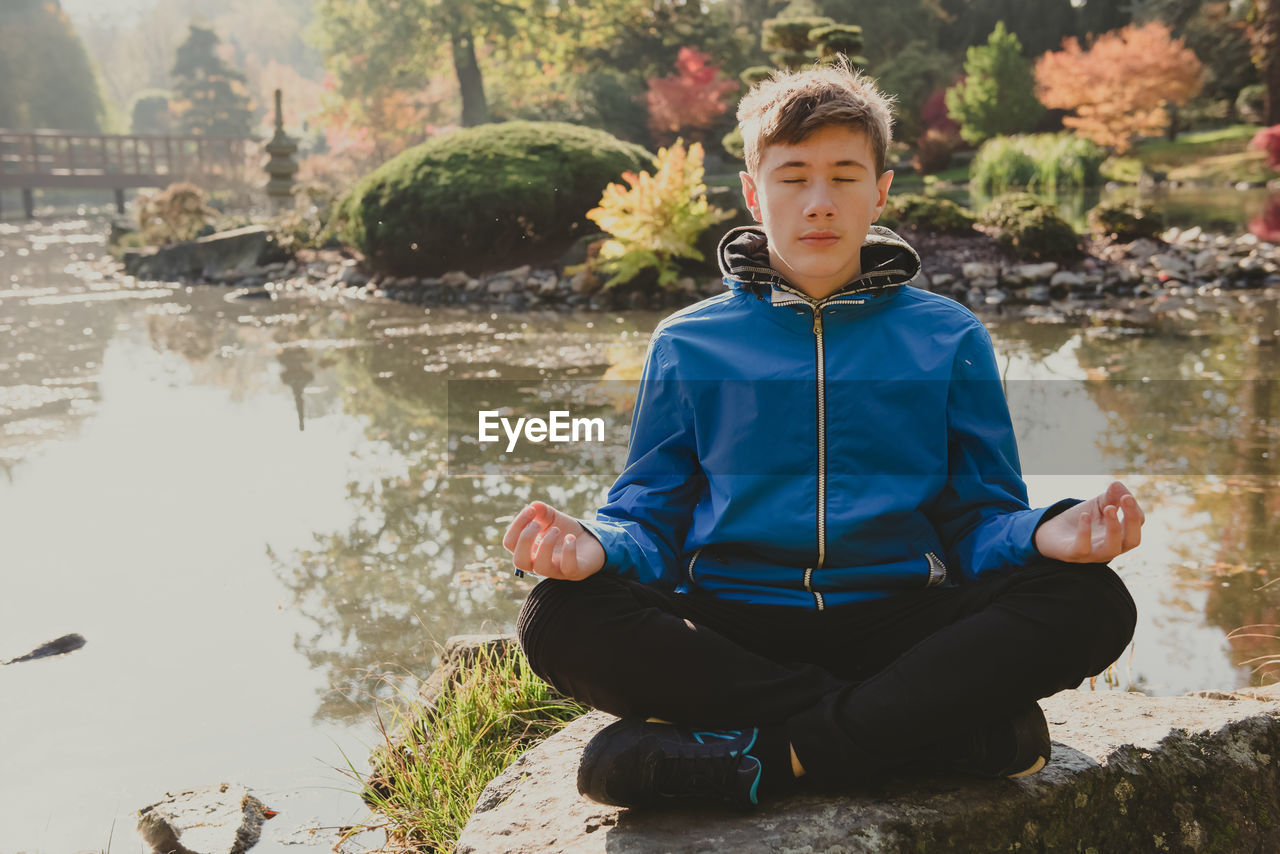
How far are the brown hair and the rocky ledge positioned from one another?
659cm

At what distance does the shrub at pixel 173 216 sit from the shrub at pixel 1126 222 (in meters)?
11.0

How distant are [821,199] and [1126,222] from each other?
9376 millimetres

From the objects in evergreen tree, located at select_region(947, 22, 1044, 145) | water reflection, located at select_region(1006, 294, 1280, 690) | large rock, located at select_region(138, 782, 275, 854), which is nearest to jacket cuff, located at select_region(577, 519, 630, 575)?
large rock, located at select_region(138, 782, 275, 854)

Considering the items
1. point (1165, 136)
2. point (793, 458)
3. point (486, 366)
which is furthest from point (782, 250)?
point (1165, 136)

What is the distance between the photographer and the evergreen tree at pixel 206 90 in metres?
36.6

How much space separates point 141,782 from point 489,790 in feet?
3.23

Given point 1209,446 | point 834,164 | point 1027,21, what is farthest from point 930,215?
point 1027,21

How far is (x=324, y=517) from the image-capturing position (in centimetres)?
391

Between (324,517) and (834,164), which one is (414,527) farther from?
(834,164)

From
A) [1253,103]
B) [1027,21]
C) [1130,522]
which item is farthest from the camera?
[1027,21]

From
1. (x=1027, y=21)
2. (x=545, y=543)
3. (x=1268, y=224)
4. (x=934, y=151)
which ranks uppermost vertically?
(x=1027, y=21)

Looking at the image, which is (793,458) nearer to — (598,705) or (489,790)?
(598,705)

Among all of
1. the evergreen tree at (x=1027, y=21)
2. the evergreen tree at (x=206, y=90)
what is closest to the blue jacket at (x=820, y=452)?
the evergreen tree at (x=1027, y=21)

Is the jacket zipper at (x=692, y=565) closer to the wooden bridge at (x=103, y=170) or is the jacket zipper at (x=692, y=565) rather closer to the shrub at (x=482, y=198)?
the shrub at (x=482, y=198)
